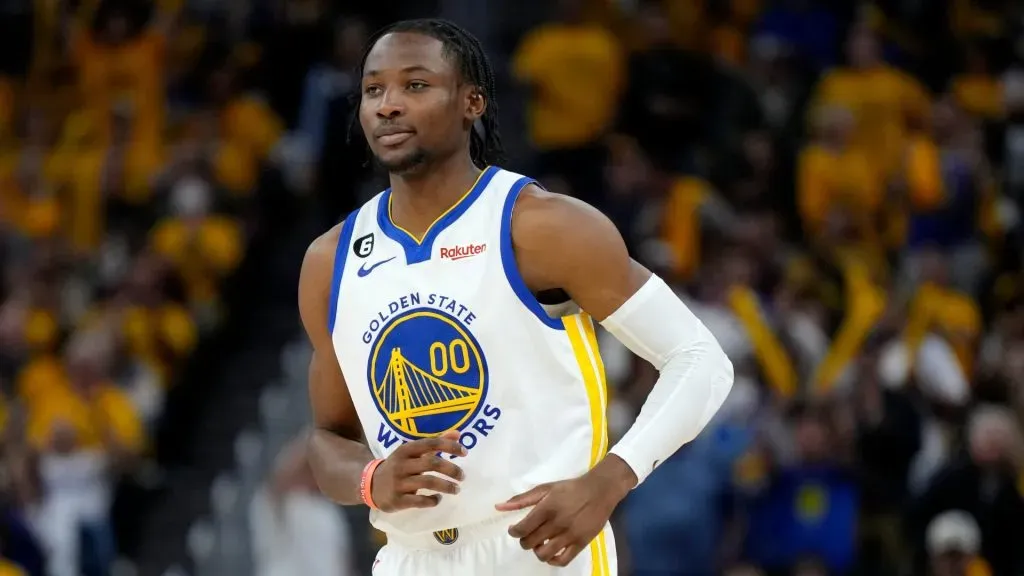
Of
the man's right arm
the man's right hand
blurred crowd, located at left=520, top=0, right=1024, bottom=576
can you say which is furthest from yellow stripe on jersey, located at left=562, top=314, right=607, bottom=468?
blurred crowd, located at left=520, top=0, right=1024, bottom=576

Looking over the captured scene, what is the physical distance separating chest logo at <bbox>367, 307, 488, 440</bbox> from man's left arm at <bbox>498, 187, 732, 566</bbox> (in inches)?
9.9

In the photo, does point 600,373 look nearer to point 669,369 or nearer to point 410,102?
point 669,369

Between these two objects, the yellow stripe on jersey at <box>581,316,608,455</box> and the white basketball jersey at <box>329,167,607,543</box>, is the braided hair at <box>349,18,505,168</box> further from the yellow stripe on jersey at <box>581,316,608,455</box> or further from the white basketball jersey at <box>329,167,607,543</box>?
the yellow stripe on jersey at <box>581,316,608,455</box>

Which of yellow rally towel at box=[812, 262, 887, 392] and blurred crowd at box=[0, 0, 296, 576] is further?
blurred crowd at box=[0, 0, 296, 576]

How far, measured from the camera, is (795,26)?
43.8ft

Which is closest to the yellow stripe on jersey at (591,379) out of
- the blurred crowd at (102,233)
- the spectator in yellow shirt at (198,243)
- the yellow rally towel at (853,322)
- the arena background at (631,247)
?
the arena background at (631,247)

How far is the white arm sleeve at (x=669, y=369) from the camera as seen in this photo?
4.03m

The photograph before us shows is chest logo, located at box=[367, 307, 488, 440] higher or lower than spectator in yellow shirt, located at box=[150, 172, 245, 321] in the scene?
higher

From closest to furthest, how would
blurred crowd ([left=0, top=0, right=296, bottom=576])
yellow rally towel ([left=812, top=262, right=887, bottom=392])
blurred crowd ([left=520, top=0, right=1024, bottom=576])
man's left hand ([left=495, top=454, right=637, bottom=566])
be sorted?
man's left hand ([left=495, top=454, right=637, bottom=566]), blurred crowd ([left=520, top=0, right=1024, bottom=576]), yellow rally towel ([left=812, top=262, right=887, bottom=392]), blurred crowd ([left=0, top=0, right=296, bottom=576])

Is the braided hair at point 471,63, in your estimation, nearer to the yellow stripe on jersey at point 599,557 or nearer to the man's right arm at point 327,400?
the man's right arm at point 327,400

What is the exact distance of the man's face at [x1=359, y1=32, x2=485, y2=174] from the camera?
418 cm

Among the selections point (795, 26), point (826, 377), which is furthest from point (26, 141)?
point (826, 377)

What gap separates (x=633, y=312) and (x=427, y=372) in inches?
21.2

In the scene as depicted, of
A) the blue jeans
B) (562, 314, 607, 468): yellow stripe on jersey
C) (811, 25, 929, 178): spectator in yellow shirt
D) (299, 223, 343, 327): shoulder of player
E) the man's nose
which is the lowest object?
the blue jeans
